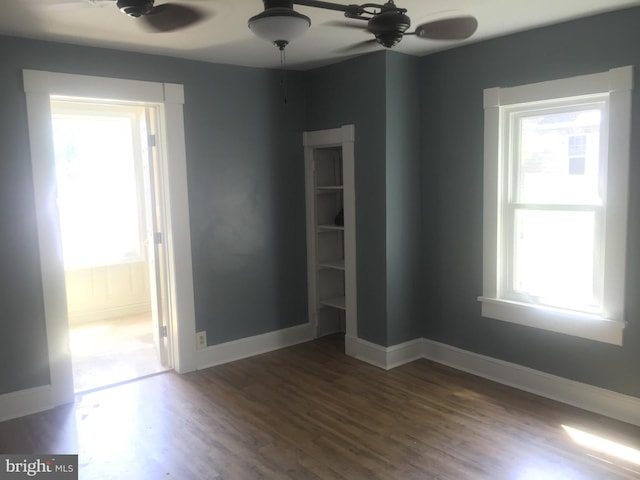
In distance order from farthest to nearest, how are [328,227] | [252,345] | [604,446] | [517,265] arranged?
[328,227], [252,345], [517,265], [604,446]

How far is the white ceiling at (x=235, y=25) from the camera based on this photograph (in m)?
2.74

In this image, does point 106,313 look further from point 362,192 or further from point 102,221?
point 362,192

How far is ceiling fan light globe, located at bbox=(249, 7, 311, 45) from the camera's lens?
2096 millimetres

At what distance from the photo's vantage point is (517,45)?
135 inches

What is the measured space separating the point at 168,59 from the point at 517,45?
8.20ft

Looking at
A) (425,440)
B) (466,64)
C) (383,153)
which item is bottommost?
(425,440)

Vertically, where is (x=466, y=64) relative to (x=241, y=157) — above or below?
above

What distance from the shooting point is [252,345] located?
4410 millimetres

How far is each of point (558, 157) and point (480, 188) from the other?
1.88ft

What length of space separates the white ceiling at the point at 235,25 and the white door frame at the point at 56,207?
0.28 metres

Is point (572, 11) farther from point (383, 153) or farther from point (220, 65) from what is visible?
point (220, 65)

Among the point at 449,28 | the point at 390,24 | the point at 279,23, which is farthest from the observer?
the point at 449,28

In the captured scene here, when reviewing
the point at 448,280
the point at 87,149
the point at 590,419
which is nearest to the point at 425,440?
the point at 590,419

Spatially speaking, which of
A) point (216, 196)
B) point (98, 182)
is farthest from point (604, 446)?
point (98, 182)
